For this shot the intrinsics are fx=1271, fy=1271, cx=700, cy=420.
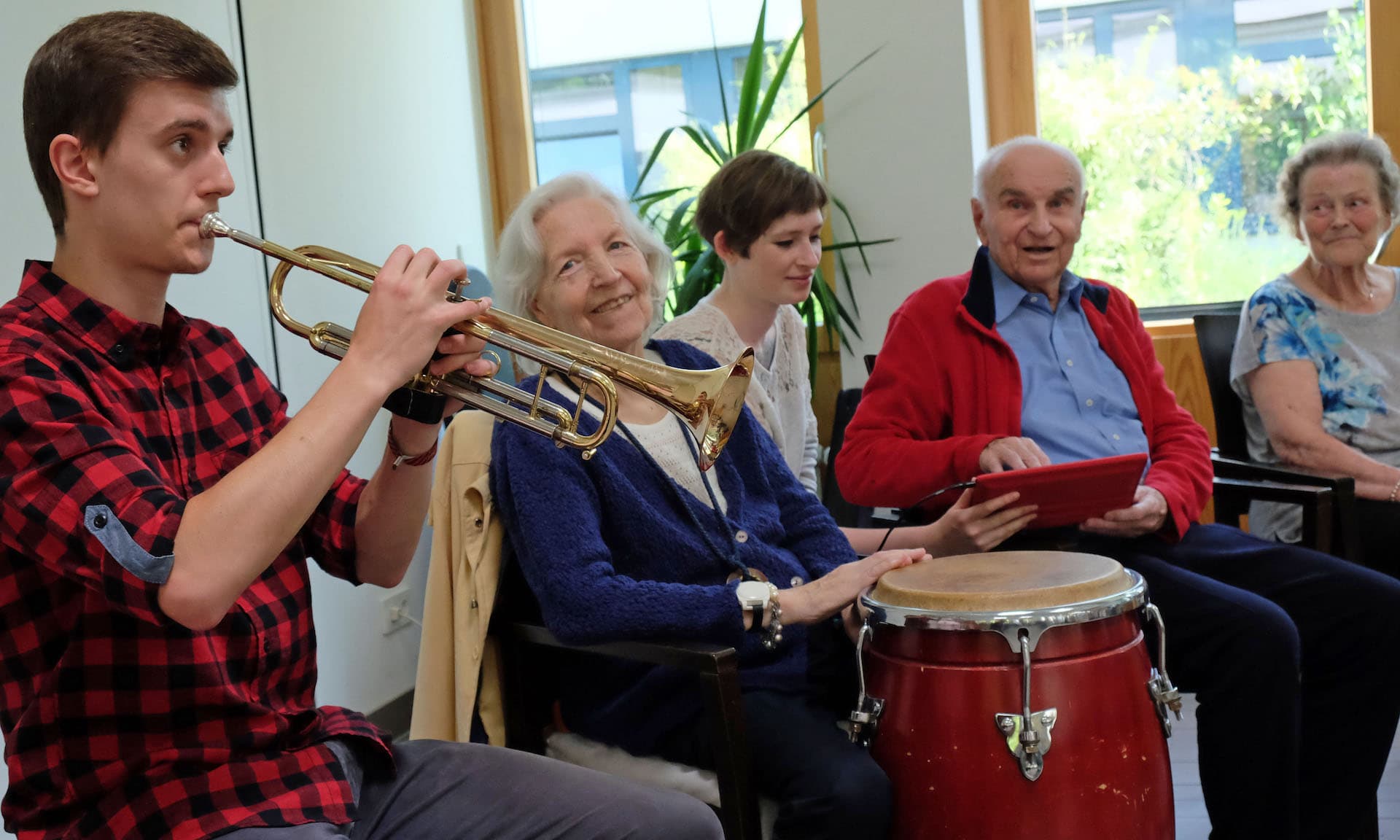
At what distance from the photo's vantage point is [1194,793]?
263cm

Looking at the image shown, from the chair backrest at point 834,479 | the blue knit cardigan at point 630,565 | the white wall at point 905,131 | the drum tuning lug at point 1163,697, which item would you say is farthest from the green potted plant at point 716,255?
the drum tuning lug at point 1163,697

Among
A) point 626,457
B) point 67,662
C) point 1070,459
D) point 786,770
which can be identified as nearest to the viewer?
point 67,662

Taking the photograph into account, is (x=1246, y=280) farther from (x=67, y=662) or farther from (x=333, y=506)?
(x=67, y=662)

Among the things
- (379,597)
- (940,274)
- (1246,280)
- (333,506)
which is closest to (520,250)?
(333,506)

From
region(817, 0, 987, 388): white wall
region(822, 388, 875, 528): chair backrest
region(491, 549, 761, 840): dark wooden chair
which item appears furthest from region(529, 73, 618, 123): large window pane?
region(491, 549, 761, 840): dark wooden chair

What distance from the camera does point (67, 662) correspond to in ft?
3.96

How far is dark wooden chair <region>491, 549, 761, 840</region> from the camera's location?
1.54 m

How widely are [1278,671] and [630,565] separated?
1053 millimetres

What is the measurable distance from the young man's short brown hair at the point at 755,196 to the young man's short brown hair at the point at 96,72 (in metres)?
1.66

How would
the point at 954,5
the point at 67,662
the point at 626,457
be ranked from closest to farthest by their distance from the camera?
1. the point at 67,662
2. the point at 626,457
3. the point at 954,5

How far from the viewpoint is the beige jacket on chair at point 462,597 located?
1.80 m

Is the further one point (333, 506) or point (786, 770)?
point (786, 770)

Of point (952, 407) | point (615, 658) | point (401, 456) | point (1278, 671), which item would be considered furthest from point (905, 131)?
point (401, 456)

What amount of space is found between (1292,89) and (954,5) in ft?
3.30
